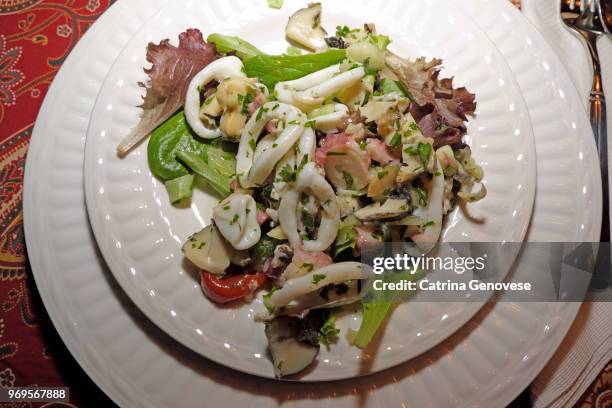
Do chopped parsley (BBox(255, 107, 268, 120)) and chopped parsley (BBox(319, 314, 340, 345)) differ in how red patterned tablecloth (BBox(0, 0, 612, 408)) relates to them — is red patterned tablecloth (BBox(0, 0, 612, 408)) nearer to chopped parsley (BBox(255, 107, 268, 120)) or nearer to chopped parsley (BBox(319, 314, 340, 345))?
chopped parsley (BBox(319, 314, 340, 345))

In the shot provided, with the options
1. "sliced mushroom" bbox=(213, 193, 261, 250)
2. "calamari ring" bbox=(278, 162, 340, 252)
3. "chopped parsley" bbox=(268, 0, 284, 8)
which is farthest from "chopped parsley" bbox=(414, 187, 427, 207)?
"chopped parsley" bbox=(268, 0, 284, 8)

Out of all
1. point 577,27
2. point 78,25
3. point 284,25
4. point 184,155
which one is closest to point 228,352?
point 184,155

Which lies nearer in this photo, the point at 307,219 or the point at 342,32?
the point at 307,219

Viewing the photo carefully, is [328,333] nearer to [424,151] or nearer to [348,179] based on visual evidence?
[348,179]

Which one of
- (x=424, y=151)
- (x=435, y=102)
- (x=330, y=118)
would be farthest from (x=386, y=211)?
(x=435, y=102)

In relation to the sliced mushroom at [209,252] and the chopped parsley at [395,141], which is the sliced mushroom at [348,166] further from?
the sliced mushroom at [209,252]
